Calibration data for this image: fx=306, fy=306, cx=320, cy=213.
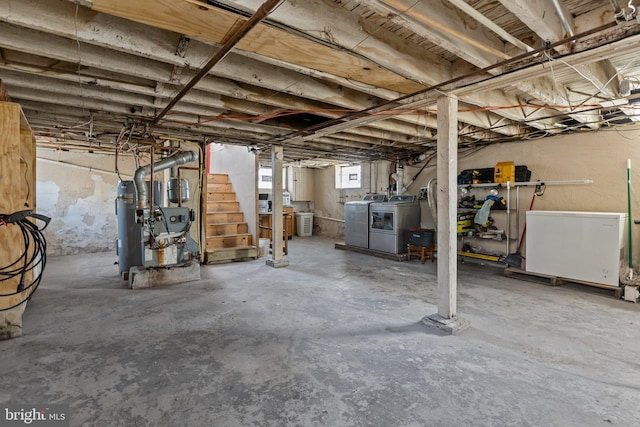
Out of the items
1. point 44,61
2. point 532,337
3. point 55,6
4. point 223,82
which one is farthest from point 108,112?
point 532,337

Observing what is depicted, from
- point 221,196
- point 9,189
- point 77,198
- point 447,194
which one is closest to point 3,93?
point 9,189

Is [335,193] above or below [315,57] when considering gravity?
below

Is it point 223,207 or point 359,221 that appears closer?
point 223,207

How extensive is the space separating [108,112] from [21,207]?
149cm

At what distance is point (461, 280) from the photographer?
4312 mm

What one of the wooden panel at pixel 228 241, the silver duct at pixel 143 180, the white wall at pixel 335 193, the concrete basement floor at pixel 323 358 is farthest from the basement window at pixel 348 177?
the silver duct at pixel 143 180

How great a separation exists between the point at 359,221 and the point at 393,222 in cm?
94

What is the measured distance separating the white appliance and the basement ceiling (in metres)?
1.23

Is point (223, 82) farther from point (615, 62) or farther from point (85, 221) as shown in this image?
point (85, 221)

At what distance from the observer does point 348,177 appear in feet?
28.3

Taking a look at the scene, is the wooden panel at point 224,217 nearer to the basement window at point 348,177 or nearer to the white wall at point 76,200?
the white wall at point 76,200

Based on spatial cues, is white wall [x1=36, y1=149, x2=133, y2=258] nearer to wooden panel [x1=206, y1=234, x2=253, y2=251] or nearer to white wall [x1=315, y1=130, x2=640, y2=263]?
wooden panel [x1=206, y1=234, x2=253, y2=251]

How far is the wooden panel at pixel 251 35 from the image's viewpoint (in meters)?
1.55

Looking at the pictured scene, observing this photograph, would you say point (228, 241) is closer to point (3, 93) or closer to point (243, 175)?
point (243, 175)
